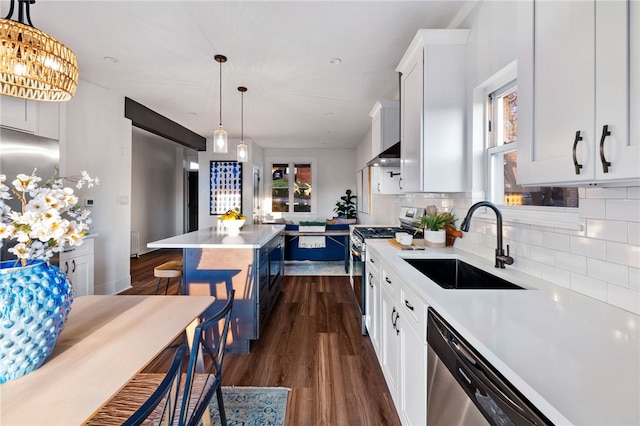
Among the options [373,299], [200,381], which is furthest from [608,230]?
[200,381]

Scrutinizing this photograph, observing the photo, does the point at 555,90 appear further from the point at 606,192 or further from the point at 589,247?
the point at 589,247

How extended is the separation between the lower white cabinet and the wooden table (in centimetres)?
100

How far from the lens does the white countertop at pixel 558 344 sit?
1.69 ft

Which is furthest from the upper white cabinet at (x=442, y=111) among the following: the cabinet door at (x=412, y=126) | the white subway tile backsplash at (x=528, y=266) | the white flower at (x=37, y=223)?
the white flower at (x=37, y=223)

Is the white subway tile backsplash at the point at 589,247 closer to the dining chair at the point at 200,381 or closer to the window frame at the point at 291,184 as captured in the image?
the dining chair at the point at 200,381

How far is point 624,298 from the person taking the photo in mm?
950

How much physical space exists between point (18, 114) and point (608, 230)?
4245 millimetres

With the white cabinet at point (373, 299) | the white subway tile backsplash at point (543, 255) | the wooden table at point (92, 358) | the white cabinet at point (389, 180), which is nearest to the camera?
the wooden table at point (92, 358)

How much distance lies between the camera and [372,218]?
18.0 feet

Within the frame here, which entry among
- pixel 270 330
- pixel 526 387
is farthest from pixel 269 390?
pixel 526 387

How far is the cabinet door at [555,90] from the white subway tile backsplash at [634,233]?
0.32 m

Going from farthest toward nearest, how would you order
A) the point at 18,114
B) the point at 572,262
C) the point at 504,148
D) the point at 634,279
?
the point at 18,114
the point at 504,148
the point at 572,262
the point at 634,279

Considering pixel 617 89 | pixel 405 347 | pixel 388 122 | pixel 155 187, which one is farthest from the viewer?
pixel 155 187

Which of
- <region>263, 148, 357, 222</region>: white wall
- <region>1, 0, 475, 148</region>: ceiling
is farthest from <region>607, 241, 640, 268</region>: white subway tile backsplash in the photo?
<region>263, 148, 357, 222</region>: white wall
